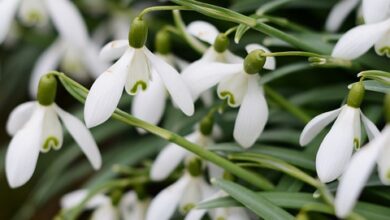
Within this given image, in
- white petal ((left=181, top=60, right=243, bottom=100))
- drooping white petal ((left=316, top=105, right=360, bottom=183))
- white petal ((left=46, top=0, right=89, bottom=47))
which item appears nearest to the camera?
drooping white petal ((left=316, top=105, right=360, bottom=183))

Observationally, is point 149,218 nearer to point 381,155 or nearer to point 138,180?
point 138,180

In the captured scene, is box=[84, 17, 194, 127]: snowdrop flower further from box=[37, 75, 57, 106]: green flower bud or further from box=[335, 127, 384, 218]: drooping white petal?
box=[335, 127, 384, 218]: drooping white petal

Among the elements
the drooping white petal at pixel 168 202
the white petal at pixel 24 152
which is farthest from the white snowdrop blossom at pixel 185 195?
the white petal at pixel 24 152

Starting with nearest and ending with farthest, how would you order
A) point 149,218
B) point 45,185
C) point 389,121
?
point 389,121 < point 149,218 < point 45,185

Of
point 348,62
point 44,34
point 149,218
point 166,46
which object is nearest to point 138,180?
point 149,218

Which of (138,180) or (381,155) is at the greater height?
(381,155)

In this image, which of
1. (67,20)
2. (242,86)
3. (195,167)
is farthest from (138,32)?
(67,20)

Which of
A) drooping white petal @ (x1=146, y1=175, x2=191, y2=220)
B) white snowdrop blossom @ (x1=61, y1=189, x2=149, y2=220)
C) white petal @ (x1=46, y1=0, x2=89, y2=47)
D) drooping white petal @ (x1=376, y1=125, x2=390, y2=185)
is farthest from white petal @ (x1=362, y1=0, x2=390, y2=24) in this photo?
white petal @ (x1=46, y1=0, x2=89, y2=47)
